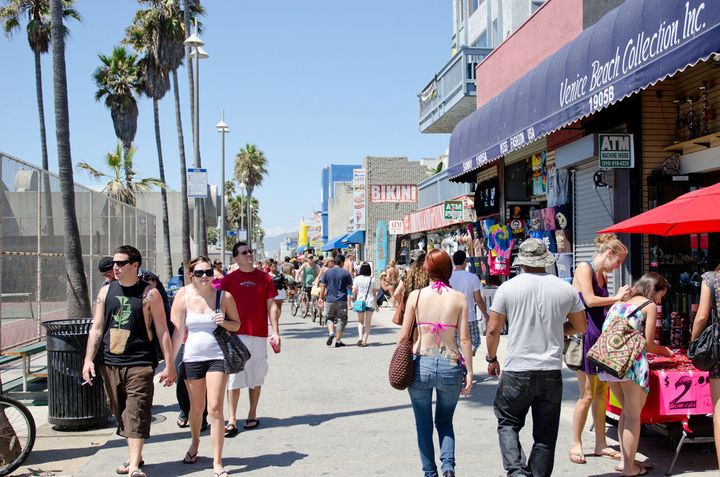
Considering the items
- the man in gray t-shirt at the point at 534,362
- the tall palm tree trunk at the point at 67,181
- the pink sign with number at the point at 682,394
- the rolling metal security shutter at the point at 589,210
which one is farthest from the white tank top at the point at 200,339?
the rolling metal security shutter at the point at 589,210

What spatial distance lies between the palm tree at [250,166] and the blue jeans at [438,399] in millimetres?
73016

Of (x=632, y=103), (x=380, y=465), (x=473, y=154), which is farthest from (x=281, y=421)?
(x=473, y=154)

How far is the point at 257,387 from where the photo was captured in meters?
7.66

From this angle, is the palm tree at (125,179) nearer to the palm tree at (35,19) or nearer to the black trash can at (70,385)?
the palm tree at (35,19)

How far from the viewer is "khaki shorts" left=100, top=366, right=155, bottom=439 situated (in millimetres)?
5590

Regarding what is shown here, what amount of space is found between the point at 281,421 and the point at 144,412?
2487 millimetres

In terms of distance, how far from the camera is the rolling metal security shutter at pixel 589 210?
1144cm

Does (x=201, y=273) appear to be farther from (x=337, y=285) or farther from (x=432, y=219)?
(x=432, y=219)

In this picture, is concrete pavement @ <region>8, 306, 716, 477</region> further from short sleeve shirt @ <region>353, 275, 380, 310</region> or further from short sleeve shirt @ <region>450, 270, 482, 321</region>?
short sleeve shirt @ <region>353, 275, 380, 310</region>

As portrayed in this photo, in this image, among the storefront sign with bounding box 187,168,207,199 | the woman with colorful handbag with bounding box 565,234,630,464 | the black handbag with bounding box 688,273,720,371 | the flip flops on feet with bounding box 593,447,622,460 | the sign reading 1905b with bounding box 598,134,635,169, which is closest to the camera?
the black handbag with bounding box 688,273,720,371

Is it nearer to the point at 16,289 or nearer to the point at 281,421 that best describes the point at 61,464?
the point at 281,421

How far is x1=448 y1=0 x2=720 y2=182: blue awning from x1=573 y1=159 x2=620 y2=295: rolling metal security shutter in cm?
131

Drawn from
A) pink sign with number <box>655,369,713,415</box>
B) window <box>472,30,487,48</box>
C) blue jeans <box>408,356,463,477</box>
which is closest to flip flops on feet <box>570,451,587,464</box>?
pink sign with number <box>655,369,713,415</box>

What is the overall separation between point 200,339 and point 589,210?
8.33 m
